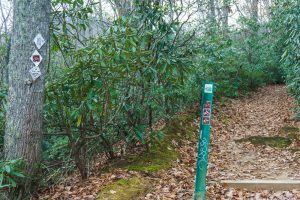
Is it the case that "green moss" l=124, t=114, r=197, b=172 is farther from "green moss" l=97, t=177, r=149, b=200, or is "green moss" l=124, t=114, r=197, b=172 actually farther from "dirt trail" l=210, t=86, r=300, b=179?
"dirt trail" l=210, t=86, r=300, b=179

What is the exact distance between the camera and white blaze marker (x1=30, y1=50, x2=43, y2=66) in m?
4.02

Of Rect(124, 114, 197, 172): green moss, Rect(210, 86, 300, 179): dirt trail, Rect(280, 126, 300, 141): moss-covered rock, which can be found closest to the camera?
Rect(124, 114, 197, 172): green moss

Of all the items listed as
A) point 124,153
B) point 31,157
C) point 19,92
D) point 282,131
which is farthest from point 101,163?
point 282,131

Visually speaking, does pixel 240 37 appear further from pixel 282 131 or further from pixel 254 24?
pixel 282 131

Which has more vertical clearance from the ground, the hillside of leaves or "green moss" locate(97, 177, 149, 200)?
the hillside of leaves

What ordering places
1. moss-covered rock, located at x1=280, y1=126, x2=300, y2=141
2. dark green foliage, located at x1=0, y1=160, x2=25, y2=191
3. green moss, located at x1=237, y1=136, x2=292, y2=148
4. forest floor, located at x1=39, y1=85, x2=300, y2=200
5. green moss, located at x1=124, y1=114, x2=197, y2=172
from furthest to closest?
moss-covered rock, located at x1=280, y1=126, x2=300, y2=141, green moss, located at x1=237, y1=136, x2=292, y2=148, green moss, located at x1=124, y1=114, x2=197, y2=172, forest floor, located at x1=39, y1=85, x2=300, y2=200, dark green foliage, located at x1=0, y1=160, x2=25, y2=191

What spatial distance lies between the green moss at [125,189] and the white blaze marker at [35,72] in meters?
1.66

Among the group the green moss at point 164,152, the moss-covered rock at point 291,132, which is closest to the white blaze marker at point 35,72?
the green moss at point 164,152

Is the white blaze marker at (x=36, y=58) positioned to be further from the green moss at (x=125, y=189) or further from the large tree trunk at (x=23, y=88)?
the green moss at (x=125, y=189)

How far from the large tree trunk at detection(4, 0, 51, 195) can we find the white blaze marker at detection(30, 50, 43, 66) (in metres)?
0.03

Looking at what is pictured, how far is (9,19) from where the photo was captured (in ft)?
34.4

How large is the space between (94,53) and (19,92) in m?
1.04

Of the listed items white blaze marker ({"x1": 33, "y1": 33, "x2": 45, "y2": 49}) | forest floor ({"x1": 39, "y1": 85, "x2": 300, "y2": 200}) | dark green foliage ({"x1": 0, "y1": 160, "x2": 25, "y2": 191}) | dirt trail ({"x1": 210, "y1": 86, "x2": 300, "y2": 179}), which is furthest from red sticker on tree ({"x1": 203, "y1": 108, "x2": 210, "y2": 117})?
white blaze marker ({"x1": 33, "y1": 33, "x2": 45, "y2": 49})

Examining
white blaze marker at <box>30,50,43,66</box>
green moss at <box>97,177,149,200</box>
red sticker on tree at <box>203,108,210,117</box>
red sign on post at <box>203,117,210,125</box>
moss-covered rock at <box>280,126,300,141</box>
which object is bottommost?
green moss at <box>97,177,149,200</box>
